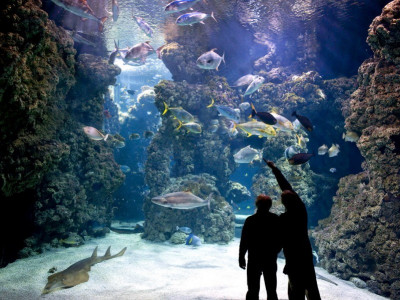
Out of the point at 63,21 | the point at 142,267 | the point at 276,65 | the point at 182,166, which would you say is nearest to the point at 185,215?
the point at 182,166

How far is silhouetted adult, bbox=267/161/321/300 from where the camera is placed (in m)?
2.00

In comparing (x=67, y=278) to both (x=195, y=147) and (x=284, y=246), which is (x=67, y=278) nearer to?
(x=284, y=246)

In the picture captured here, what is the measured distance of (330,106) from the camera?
34.9ft

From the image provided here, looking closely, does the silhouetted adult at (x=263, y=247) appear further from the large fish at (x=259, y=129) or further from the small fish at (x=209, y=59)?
the small fish at (x=209, y=59)

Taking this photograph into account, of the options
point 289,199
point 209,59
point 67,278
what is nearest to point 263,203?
point 289,199

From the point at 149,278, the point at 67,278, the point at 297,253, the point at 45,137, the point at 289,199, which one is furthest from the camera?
the point at 45,137

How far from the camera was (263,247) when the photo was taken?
7.07 ft

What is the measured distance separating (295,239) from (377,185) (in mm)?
5470

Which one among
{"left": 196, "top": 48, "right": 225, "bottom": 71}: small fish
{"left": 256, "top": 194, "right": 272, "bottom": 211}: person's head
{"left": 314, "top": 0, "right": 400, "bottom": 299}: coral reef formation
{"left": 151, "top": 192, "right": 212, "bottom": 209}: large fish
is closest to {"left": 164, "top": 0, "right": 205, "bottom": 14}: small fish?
{"left": 196, "top": 48, "right": 225, "bottom": 71}: small fish

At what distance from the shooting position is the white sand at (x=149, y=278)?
149 inches

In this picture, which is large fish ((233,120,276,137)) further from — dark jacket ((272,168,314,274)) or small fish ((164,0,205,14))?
dark jacket ((272,168,314,274))

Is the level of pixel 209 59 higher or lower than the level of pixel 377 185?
higher

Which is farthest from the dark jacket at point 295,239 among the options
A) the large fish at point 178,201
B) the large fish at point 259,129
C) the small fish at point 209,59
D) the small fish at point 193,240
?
the small fish at point 193,240

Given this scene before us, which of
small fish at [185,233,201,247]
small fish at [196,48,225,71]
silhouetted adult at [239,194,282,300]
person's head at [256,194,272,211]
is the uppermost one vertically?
small fish at [196,48,225,71]
